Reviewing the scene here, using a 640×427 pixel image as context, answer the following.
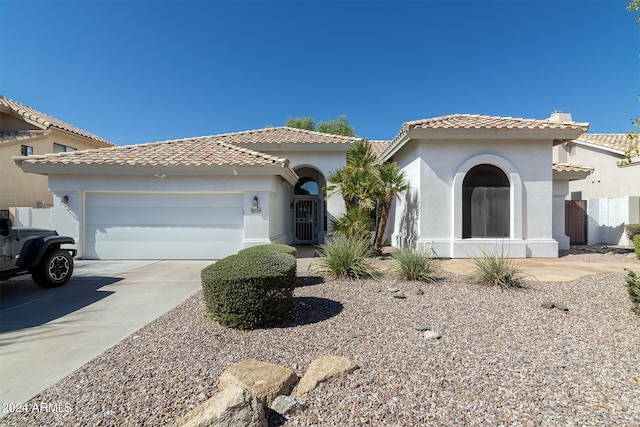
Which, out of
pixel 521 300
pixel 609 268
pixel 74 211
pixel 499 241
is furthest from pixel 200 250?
pixel 609 268

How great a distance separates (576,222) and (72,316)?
20.3 metres

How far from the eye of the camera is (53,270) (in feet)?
24.7

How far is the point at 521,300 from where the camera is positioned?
19.5 feet

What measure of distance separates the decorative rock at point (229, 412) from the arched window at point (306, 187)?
1571 cm

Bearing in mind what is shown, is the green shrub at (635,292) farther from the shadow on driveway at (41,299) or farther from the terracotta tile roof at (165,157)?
the shadow on driveway at (41,299)

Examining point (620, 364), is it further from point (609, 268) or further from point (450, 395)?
point (609, 268)

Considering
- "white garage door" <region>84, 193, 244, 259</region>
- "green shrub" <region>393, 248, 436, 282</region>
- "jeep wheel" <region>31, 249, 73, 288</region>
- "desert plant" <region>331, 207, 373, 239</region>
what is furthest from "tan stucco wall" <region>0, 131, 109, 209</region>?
"green shrub" <region>393, 248, 436, 282</region>

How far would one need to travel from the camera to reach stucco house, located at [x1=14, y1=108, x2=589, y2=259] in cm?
1106

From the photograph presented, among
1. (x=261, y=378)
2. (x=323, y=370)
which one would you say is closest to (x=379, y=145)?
(x=323, y=370)

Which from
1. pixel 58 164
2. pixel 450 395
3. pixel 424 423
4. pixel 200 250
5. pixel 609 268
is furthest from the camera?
pixel 200 250

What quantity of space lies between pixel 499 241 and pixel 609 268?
296 centimetres

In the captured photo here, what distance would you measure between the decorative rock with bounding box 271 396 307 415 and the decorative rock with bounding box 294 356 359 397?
165 millimetres

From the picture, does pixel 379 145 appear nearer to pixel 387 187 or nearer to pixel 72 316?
pixel 387 187

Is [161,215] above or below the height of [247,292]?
above
